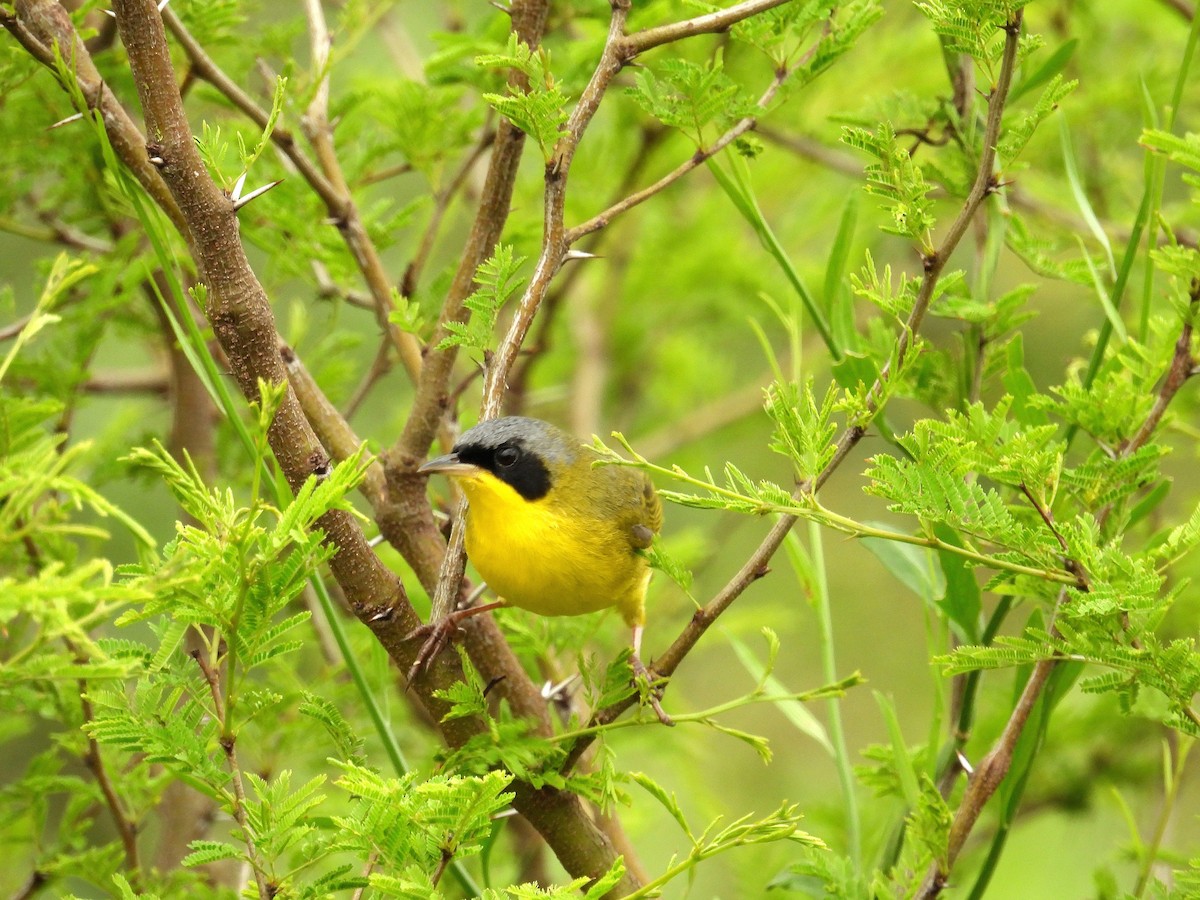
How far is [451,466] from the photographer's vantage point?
2541 mm

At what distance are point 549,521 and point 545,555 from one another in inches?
7.0

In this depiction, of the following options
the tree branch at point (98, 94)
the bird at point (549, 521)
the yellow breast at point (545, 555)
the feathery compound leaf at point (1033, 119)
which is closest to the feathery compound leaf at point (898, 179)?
the feathery compound leaf at point (1033, 119)

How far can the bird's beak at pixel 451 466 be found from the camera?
8.03 ft

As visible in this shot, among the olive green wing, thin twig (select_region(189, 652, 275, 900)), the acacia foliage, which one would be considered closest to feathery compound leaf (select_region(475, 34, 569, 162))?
the acacia foliage

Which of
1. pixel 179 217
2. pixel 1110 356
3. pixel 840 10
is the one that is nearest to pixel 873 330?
pixel 1110 356

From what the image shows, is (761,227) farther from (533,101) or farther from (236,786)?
(236,786)

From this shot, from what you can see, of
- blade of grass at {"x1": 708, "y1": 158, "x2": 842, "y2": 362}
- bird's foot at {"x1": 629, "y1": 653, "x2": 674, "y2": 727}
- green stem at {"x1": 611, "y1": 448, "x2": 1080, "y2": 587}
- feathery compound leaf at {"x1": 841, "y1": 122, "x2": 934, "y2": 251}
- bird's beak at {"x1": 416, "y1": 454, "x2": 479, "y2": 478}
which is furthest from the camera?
bird's beak at {"x1": 416, "y1": 454, "x2": 479, "y2": 478}

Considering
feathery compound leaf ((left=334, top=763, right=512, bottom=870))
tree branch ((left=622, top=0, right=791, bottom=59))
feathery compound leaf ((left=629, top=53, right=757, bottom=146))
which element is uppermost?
tree branch ((left=622, top=0, right=791, bottom=59))

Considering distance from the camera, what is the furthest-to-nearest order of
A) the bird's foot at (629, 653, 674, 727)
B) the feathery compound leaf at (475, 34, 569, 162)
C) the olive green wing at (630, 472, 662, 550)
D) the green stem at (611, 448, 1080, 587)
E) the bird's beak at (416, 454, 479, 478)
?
the olive green wing at (630, 472, 662, 550), the bird's beak at (416, 454, 479, 478), the bird's foot at (629, 653, 674, 727), the feathery compound leaf at (475, 34, 569, 162), the green stem at (611, 448, 1080, 587)

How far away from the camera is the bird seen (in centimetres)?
254

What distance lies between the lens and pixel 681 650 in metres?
1.83

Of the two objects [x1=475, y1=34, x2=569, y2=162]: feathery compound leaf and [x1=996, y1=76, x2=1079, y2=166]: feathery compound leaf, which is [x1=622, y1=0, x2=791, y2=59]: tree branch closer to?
[x1=475, y1=34, x2=569, y2=162]: feathery compound leaf

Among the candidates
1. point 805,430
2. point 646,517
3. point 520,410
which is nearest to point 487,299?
point 805,430

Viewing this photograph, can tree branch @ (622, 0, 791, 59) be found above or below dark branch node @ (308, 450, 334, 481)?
above
